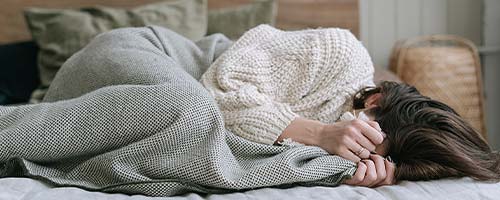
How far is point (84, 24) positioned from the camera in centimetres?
233

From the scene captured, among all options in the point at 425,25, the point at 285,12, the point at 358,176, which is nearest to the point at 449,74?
the point at 425,25

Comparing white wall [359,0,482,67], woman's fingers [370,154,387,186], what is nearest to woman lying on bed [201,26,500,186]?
woman's fingers [370,154,387,186]

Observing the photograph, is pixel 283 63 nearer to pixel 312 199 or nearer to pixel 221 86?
pixel 221 86

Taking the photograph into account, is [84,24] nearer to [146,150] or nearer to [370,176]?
[146,150]

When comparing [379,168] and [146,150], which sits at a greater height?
[146,150]

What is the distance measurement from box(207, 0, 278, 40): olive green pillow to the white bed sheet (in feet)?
3.90

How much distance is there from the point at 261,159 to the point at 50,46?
1227 millimetres

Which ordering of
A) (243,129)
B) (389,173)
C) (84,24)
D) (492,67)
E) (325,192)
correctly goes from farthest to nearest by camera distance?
(492,67) < (84,24) < (243,129) < (389,173) < (325,192)

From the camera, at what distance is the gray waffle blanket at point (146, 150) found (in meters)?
1.20

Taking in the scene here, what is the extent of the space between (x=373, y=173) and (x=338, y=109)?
0.97ft

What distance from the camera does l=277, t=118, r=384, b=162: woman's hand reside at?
133 centimetres

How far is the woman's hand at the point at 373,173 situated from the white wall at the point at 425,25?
167 cm

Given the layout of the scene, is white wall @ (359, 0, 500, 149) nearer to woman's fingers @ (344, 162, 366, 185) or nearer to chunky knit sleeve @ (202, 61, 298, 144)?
chunky knit sleeve @ (202, 61, 298, 144)

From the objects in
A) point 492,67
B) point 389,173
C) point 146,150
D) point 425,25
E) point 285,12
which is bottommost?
point 492,67
